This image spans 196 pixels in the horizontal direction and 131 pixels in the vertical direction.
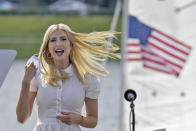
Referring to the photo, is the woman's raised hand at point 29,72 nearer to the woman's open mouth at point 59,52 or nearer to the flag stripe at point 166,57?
the woman's open mouth at point 59,52

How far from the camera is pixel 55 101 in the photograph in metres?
3.86

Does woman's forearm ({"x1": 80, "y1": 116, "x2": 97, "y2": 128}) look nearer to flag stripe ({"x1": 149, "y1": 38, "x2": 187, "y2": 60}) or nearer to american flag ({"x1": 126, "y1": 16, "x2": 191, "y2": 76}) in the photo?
american flag ({"x1": 126, "y1": 16, "x2": 191, "y2": 76})

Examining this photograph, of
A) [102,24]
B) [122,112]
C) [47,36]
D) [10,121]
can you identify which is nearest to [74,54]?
[47,36]

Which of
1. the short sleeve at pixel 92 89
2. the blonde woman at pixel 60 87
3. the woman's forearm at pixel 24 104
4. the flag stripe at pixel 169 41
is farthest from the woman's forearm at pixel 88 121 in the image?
the flag stripe at pixel 169 41

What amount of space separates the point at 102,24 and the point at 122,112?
2539 centimetres

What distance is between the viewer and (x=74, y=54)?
4.00 m

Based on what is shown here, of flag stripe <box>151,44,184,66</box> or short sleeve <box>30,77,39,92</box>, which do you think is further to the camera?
flag stripe <box>151,44,184,66</box>

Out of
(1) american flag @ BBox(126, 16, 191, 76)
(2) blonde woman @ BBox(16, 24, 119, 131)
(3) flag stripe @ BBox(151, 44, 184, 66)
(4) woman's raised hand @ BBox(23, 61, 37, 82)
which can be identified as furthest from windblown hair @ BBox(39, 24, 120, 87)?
(3) flag stripe @ BBox(151, 44, 184, 66)

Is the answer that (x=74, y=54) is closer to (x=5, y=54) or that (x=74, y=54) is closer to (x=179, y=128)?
(x=5, y=54)

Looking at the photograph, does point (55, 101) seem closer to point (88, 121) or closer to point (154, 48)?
point (88, 121)

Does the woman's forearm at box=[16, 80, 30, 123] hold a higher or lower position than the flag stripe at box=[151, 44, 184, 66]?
lower

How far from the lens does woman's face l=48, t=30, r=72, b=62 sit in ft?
12.8

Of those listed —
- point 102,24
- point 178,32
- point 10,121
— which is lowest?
point 10,121

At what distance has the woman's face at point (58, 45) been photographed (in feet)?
12.8
